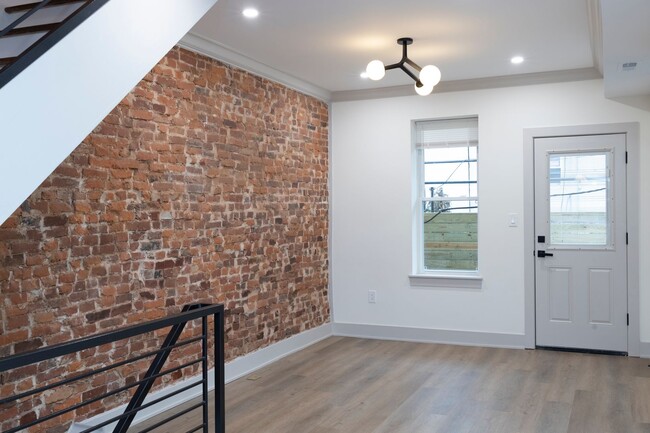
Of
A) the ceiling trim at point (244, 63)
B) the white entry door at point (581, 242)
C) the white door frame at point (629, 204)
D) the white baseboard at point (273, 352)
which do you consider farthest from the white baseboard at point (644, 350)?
the ceiling trim at point (244, 63)

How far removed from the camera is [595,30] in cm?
445

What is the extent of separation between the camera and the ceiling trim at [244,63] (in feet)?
15.6

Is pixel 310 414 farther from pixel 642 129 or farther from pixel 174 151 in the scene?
pixel 642 129

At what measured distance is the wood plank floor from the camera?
4.13 metres

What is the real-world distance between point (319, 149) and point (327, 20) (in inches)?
99.4

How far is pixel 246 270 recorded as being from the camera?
18.0 feet

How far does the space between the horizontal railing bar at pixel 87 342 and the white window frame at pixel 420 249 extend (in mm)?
4244

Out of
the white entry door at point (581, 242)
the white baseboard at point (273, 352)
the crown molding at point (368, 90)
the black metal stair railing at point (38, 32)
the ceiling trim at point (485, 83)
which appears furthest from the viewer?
the ceiling trim at point (485, 83)

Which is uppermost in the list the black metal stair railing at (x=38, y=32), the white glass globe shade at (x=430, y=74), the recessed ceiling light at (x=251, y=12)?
the recessed ceiling light at (x=251, y=12)

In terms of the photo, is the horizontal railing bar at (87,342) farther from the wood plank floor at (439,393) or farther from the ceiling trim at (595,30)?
the ceiling trim at (595,30)

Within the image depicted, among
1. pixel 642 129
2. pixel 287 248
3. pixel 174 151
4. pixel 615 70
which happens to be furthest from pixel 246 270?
pixel 642 129

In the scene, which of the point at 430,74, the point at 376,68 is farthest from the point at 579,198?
the point at 376,68

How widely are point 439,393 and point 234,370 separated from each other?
167 cm

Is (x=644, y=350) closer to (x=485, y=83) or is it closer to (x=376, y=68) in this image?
(x=485, y=83)
